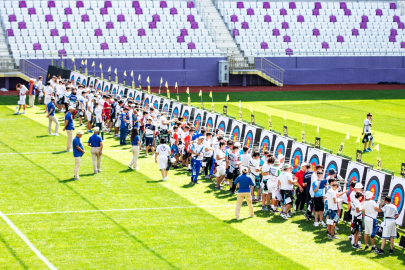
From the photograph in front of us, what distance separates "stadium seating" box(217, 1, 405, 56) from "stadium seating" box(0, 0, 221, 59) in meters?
4.63

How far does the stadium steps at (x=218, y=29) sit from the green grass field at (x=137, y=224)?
29.5 metres

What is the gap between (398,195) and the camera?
53.2ft

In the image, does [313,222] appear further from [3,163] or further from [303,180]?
[3,163]

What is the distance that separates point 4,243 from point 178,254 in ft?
14.1

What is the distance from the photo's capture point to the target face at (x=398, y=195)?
16.1 meters

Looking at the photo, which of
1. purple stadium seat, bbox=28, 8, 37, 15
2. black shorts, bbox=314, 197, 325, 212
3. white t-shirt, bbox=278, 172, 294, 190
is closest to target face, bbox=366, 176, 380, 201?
black shorts, bbox=314, 197, 325, 212

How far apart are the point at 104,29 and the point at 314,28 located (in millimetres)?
20909

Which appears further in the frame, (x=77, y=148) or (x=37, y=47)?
(x=37, y=47)

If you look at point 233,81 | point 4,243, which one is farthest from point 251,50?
point 4,243

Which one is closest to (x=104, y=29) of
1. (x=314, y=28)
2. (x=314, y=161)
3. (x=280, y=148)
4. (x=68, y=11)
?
(x=68, y=11)

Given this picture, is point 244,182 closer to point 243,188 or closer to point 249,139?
point 243,188

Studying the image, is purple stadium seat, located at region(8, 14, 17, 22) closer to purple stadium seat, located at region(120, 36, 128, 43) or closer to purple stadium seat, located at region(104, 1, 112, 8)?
purple stadium seat, located at region(104, 1, 112, 8)

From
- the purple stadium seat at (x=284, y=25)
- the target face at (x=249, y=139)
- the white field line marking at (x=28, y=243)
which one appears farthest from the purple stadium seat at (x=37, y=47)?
the white field line marking at (x=28, y=243)

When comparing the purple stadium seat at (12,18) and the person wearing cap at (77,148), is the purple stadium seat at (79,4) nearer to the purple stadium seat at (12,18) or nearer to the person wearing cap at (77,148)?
the purple stadium seat at (12,18)
